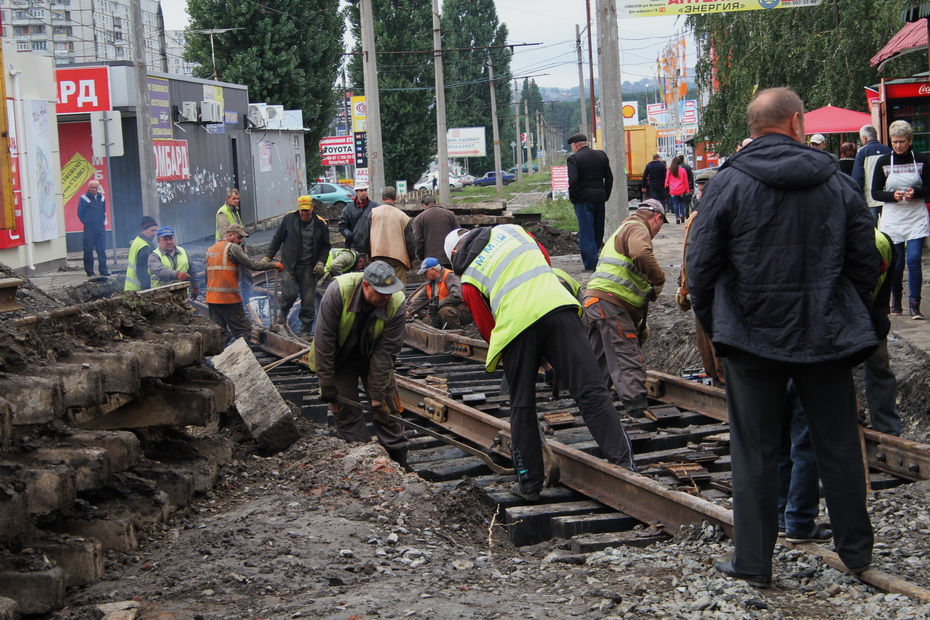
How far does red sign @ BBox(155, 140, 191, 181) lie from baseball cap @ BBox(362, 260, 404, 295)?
22.5m

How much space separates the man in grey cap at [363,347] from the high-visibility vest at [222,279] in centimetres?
501

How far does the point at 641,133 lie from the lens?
40438 millimetres

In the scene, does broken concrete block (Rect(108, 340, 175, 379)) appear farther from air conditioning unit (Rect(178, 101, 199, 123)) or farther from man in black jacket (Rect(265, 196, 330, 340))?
air conditioning unit (Rect(178, 101, 199, 123))

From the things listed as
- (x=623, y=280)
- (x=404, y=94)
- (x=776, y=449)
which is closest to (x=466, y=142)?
(x=404, y=94)

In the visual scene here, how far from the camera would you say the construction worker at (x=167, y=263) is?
12703mm

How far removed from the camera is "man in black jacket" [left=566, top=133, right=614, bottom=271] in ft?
46.9

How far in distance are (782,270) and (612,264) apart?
403cm

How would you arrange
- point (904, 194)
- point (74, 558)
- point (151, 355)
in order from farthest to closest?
point (904, 194) → point (151, 355) → point (74, 558)

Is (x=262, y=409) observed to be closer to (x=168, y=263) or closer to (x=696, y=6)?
(x=168, y=263)

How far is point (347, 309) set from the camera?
24.0 ft

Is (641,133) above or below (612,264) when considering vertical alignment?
above

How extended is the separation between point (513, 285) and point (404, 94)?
48227mm

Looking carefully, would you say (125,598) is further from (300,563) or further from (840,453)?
(840,453)

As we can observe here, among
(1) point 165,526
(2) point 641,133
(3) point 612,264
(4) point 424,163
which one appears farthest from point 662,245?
(4) point 424,163
